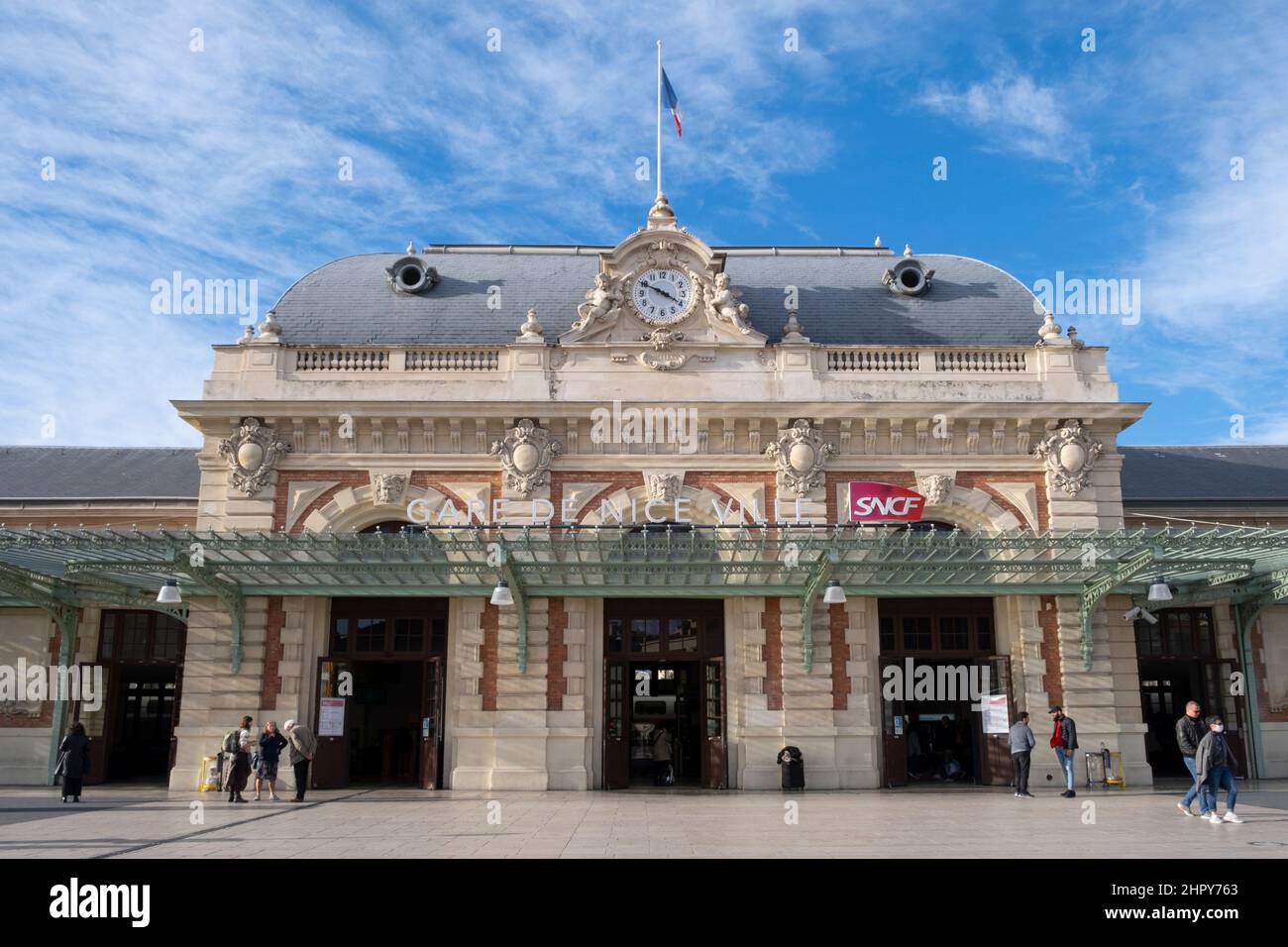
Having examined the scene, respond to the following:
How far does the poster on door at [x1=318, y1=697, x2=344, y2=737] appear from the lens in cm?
2098

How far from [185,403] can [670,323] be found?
10.2 meters

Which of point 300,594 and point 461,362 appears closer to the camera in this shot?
point 300,594

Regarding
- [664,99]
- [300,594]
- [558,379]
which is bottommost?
[300,594]

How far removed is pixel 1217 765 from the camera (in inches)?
569

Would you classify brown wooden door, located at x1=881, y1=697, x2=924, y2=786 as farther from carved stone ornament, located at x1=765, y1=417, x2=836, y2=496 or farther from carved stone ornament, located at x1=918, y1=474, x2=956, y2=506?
carved stone ornament, located at x1=765, y1=417, x2=836, y2=496

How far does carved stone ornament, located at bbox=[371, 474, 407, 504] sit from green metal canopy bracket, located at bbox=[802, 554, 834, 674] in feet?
27.9

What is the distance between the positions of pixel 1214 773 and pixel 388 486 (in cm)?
1549

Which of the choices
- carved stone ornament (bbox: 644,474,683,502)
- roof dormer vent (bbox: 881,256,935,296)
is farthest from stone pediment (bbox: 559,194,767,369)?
roof dormer vent (bbox: 881,256,935,296)

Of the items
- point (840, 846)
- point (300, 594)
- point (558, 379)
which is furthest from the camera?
point (558, 379)

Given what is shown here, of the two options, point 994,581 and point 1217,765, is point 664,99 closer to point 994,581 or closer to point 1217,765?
point 994,581

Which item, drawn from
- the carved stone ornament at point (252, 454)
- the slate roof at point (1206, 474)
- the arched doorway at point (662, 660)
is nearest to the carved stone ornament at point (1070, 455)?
the slate roof at point (1206, 474)

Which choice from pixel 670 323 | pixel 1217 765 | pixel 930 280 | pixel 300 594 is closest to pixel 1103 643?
pixel 1217 765

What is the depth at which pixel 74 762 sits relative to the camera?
18578 millimetres

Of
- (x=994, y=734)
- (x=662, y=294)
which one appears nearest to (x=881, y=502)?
(x=994, y=734)
